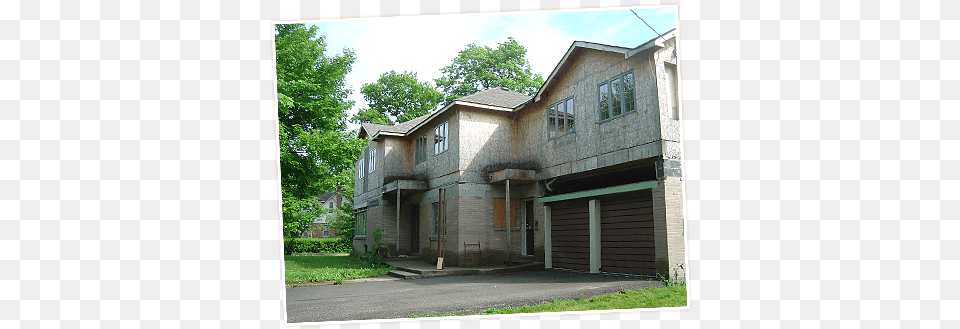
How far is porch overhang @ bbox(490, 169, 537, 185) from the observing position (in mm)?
12578

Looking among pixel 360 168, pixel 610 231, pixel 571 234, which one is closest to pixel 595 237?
pixel 610 231

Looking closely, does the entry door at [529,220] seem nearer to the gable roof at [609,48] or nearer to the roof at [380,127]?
the roof at [380,127]

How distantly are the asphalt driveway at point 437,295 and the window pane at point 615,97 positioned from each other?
2798 mm

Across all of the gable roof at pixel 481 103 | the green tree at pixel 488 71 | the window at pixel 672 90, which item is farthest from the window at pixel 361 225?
the window at pixel 672 90

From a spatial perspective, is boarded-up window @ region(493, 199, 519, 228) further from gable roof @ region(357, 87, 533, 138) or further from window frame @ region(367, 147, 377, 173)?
window frame @ region(367, 147, 377, 173)

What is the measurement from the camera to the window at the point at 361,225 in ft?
70.7

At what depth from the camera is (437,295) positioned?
756cm

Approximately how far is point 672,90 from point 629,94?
1.89 m

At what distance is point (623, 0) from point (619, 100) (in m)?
2.63

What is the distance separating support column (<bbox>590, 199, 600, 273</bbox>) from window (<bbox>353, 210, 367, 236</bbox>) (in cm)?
1462

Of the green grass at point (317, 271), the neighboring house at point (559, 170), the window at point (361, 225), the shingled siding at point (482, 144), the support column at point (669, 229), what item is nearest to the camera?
the support column at point (669, 229)
